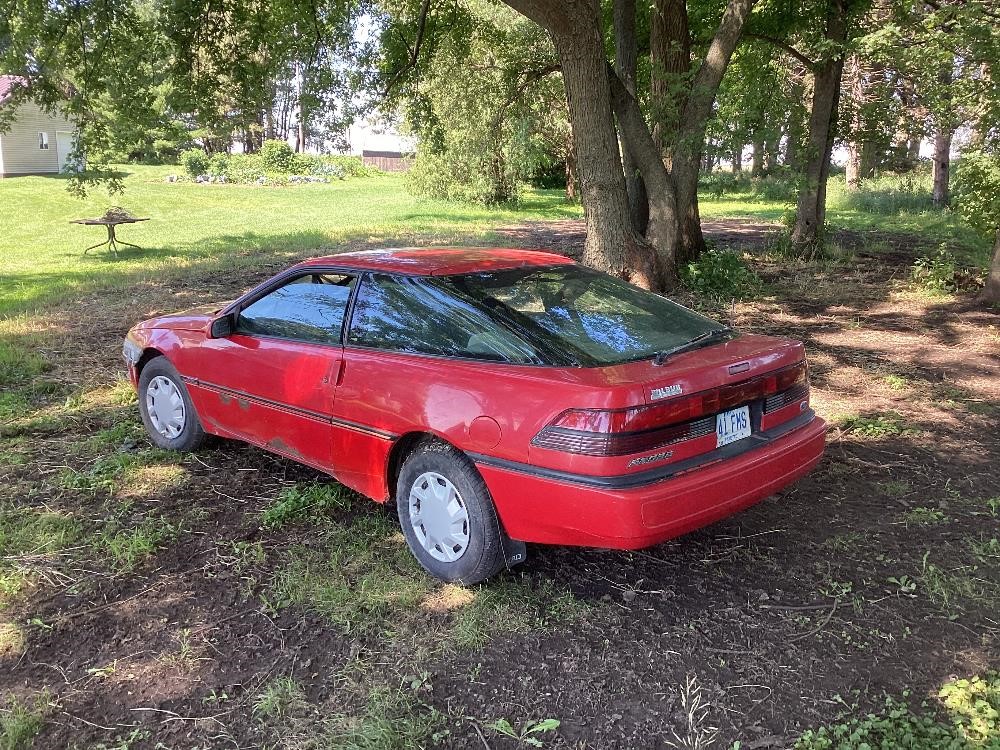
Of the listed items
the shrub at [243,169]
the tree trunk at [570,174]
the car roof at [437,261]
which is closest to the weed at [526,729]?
the car roof at [437,261]

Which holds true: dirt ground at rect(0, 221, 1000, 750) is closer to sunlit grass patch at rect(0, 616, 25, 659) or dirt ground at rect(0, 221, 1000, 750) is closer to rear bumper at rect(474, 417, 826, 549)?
sunlit grass patch at rect(0, 616, 25, 659)

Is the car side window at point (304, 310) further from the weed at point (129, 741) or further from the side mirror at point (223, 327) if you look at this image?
the weed at point (129, 741)

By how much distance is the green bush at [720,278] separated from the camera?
10.8m

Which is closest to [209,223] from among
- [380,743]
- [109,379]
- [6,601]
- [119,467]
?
[109,379]

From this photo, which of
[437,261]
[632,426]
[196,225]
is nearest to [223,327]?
[437,261]

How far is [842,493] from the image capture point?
15.2 feet

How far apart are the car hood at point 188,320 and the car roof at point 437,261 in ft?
3.04

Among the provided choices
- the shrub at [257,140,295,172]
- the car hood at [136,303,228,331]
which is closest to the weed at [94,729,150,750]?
the car hood at [136,303,228,331]

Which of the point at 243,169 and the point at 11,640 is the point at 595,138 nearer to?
the point at 11,640

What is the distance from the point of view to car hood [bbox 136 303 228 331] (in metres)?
5.02

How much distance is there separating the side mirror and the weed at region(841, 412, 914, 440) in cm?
426

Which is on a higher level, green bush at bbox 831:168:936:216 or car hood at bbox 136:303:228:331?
green bush at bbox 831:168:936:216

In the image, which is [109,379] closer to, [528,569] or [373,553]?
[373,553]

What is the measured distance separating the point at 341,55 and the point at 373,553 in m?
11.1
